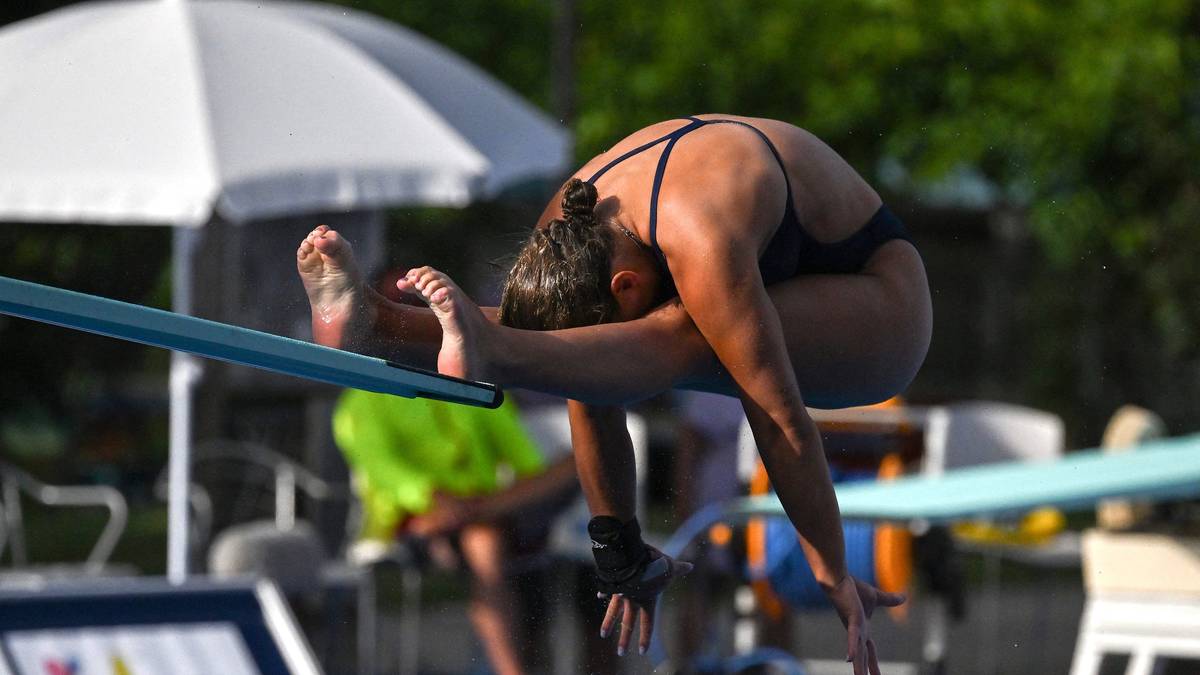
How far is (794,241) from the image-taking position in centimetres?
238

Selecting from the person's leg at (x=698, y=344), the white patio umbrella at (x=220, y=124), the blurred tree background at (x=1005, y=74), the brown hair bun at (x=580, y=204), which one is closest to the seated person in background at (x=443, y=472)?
the white patio umbrella at (x=220, y=124)

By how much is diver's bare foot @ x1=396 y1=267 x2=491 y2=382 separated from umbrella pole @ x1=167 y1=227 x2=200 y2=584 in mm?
3803

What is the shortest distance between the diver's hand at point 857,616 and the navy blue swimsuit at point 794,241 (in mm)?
455

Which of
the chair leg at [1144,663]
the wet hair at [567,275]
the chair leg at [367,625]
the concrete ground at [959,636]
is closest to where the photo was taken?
the wet hair at [567,275]

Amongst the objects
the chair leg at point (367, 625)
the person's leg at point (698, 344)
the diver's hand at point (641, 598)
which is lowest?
the chair leg at point (367, 625)

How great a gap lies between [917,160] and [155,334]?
585 centimetres

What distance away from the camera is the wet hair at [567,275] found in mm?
2283

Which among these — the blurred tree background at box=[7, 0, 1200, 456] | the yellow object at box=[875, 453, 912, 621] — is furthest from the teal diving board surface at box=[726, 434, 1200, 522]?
the blurred tree background at box=[7, 0, 1200, 456]

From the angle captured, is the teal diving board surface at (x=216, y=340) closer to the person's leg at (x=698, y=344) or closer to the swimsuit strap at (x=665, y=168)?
the person's leg at (x=698, y=344)

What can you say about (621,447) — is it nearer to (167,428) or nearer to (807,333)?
(807,333)

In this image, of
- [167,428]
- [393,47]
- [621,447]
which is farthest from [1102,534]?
[167,428]

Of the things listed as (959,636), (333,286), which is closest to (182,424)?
(333,286)

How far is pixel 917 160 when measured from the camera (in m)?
7.61

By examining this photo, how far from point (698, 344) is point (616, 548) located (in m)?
0.49
